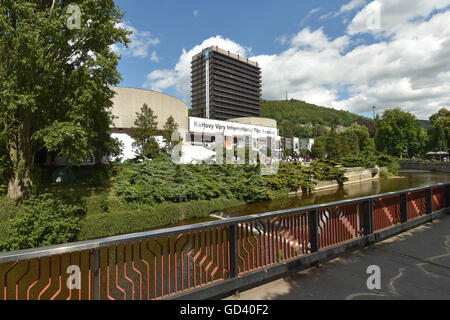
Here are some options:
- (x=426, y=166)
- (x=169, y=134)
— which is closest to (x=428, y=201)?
(x=169, y=134)

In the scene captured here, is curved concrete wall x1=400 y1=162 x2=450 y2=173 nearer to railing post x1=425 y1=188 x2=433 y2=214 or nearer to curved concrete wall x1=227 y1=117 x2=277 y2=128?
curved concrete wall x1=227 y1=117 x2=277 y2=128

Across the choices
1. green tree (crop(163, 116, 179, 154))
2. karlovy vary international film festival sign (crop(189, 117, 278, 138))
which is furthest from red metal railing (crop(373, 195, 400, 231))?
karlovy vary international film festival sign (crop(189, 117, 278, 138))

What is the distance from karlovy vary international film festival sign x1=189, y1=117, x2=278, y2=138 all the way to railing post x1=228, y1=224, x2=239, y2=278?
43.4 metres

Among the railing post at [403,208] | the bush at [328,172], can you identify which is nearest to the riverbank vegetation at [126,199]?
the bush at [328,172]

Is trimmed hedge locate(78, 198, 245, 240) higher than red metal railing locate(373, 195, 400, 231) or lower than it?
lower

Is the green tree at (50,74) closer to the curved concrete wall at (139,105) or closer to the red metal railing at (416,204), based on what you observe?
the red metal railing at (416,204)

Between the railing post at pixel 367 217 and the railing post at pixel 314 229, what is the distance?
166cm

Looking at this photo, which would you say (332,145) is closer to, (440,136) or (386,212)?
(440,136)

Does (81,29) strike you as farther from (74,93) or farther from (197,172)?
(197,172)

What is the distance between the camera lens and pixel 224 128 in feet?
162

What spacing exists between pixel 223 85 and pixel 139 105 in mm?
90901

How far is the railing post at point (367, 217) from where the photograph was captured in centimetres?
530

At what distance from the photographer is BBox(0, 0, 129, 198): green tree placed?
10008 millimetres

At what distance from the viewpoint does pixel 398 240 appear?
5.58 metres
